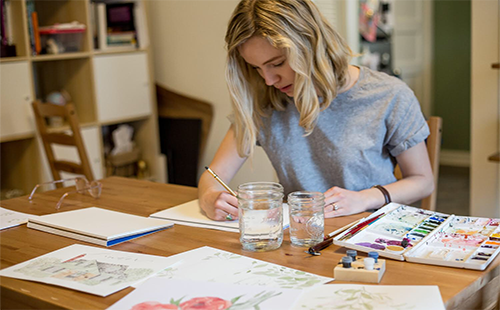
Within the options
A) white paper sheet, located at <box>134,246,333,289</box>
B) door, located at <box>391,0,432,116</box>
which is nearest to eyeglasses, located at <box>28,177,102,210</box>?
white paper sheet, located at <box>134,246,333,289</box>

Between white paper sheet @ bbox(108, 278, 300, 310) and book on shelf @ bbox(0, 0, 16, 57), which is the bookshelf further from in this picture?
white paper sheet @ bbox(108, 278, 300, 310)

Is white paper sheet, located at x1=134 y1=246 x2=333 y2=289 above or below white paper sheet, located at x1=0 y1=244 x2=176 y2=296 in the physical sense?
below

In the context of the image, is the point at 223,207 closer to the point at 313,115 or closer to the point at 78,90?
the point at 313,115

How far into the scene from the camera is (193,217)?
1.38 meters

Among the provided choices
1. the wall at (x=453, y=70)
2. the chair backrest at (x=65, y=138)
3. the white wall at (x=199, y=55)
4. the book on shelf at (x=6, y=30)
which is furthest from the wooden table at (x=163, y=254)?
the wall at (x=453, y=70)

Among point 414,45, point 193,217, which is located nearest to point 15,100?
point 193,217

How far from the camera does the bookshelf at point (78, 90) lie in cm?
279

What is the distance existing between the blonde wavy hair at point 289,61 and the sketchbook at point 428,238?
0.42m

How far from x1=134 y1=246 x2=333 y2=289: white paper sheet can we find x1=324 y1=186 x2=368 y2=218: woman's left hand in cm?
31

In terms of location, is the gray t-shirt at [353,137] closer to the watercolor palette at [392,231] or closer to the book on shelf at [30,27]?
the watercolor palette at [392,231]

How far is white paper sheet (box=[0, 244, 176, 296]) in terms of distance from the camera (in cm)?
97

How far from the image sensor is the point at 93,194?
5.38 ft

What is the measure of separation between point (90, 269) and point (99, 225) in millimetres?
268

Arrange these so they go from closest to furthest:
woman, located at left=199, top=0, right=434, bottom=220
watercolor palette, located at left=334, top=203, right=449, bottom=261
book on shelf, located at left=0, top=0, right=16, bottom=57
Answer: watercolor palette, located at left=334, top=203, right=449, bottom=261 < woman, located at left=199, top=0, right=434, bottom=220 < book on shelf, located at left=0, top=0, right=16, bottom=57
